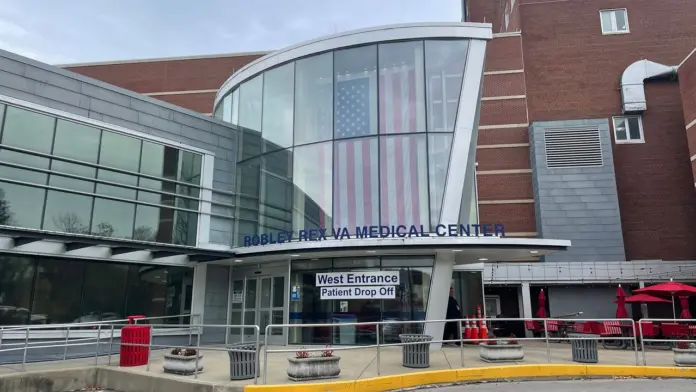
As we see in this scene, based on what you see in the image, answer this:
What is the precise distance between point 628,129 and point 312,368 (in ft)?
90.6

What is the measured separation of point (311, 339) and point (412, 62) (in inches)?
379

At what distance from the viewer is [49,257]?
1379 cm

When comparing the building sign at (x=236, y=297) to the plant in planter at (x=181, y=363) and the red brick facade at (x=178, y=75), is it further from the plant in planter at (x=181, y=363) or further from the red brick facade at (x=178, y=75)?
the red brick facade at (x=178, y=75)

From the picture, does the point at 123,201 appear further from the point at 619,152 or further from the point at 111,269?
the point at 619,152

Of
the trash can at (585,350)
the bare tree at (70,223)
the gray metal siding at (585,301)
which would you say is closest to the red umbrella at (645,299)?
the gray metal siding at (585,301)

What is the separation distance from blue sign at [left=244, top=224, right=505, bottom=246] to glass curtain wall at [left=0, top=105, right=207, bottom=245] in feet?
11.7

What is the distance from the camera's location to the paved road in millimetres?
9086

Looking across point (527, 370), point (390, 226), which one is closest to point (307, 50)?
point (390, 226)

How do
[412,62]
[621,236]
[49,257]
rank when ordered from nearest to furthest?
[49,257] → [412,62] → [621,236]

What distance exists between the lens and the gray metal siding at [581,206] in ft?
86.4

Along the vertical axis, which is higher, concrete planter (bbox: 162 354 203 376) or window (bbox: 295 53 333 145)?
window (bbox: 295 53 333 145)

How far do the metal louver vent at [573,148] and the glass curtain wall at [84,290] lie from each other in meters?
20.9

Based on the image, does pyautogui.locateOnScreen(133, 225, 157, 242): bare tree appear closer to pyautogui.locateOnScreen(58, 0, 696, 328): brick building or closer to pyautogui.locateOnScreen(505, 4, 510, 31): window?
pyautogui.locateOnScreen(58, 0, 696, 328): brick building

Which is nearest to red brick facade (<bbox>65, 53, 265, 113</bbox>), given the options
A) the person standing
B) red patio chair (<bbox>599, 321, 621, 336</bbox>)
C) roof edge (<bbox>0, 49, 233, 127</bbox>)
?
roof edge (<bbox>0, 49, 233, 127</bbox>)
